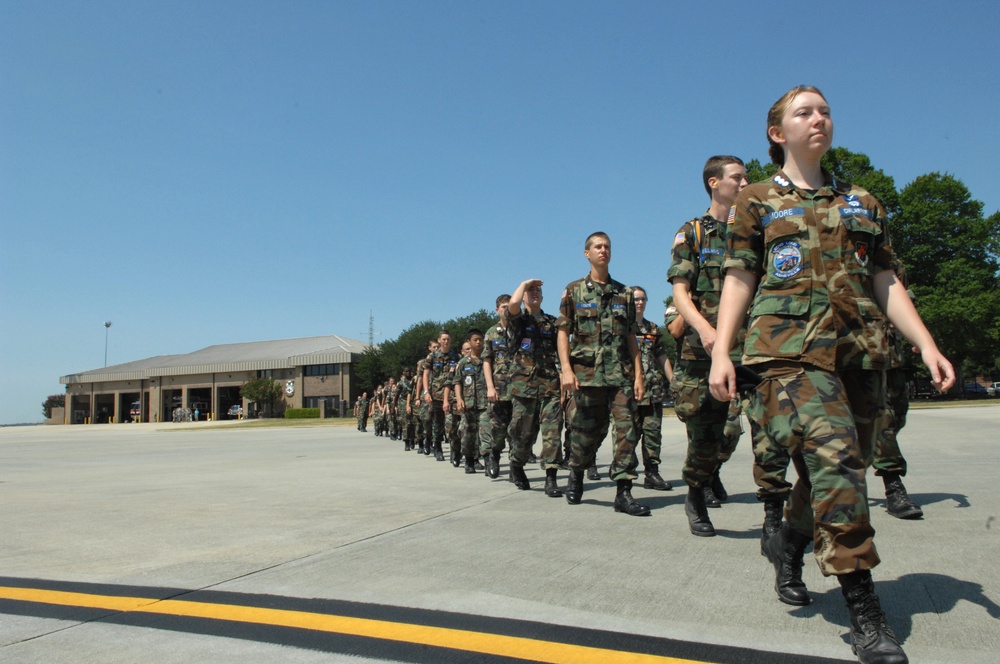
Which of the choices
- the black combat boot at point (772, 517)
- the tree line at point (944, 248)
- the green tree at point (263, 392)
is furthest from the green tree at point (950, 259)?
the green tree at point (263, 392)

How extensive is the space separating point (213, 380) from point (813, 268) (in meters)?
86.9

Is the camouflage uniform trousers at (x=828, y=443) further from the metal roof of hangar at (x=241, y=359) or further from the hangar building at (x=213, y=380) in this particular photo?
the metal roof of hangar at (x=241, y=359)

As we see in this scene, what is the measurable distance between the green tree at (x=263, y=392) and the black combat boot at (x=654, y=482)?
71.5 m

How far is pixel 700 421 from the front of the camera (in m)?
4.74

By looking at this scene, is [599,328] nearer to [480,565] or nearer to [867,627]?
[480,565]

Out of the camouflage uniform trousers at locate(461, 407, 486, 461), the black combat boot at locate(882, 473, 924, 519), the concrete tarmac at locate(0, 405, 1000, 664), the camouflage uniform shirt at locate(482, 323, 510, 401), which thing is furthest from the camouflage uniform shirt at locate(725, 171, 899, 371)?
the camouflage uniform trousers at locate(461, 407, 486, 461)

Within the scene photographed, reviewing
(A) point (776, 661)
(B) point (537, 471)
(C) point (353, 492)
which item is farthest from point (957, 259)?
(A) point (776, 661)

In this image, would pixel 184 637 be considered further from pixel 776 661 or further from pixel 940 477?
pixel 940 477

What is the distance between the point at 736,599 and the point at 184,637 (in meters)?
2.29

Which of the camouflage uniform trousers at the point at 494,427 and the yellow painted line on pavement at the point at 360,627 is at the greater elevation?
the camouflage uniform trousers at the point at 494,427

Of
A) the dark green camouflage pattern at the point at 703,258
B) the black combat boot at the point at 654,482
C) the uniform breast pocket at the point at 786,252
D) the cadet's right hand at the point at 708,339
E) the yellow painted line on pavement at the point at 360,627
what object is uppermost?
the dark green camouflage pattern at the point at 703,258

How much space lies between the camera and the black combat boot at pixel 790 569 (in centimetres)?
318

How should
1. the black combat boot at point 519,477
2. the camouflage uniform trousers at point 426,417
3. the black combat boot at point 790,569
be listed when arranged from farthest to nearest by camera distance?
the camouflage uniform trousers at point 426,417
the black combat boot at point 519,477
the black combat boot at point 790,569

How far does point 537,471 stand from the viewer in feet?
32.9
